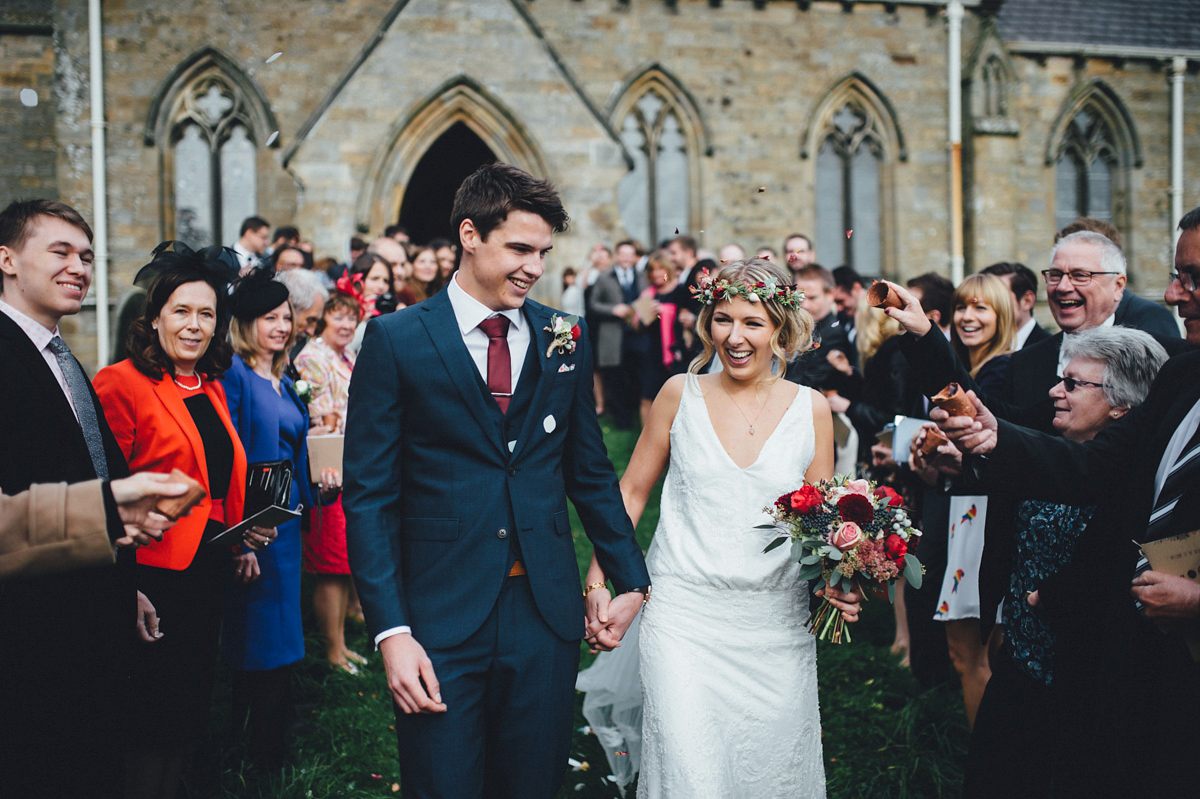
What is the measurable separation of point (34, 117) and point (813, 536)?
14.3 metres

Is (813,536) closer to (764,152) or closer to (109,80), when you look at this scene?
(764,152)

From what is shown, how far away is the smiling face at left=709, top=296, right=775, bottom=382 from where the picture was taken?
11.1 feet

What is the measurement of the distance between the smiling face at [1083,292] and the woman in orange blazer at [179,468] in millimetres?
3685

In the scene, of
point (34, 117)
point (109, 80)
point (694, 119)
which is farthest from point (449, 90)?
point (34, 117)

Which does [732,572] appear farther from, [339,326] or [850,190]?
[850,190]

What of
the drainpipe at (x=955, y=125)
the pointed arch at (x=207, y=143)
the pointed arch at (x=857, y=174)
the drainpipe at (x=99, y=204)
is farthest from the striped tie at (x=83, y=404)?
the drainpipe at (x=955, y=125)

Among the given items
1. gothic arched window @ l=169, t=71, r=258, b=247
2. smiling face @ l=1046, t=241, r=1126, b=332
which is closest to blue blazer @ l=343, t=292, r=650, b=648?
smiling face @ l=1046, t=241, r=1126, b=332

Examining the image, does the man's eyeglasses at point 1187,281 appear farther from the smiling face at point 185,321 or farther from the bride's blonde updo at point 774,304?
the smiling face at point 185,321

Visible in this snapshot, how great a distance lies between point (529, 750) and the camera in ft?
8.23

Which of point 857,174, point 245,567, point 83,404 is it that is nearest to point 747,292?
point 83,404

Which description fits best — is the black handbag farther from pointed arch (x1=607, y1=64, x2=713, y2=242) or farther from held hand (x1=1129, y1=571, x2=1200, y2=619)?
pointed arch (x1=607, y1=64, x2=713, y2=242)

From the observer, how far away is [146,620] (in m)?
3.03

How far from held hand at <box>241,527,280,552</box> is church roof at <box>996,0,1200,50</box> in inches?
653

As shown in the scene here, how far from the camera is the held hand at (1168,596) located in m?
2.00
